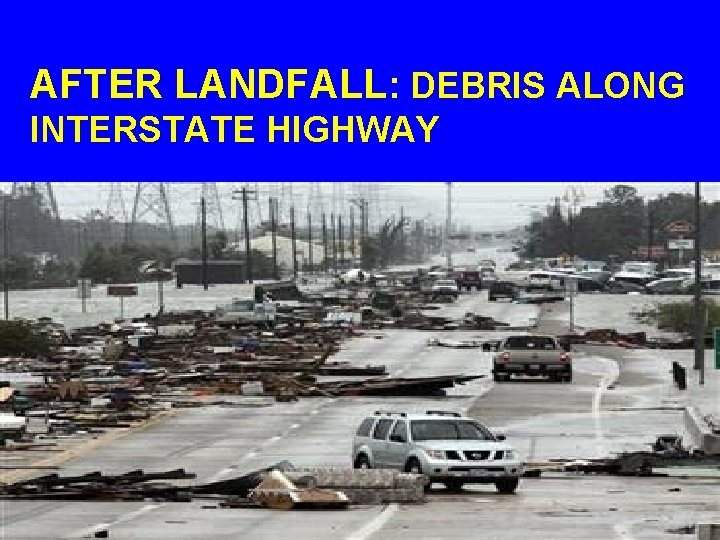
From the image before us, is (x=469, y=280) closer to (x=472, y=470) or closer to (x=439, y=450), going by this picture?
(x=439, y=450)

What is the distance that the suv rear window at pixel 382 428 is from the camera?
3619 centimetres

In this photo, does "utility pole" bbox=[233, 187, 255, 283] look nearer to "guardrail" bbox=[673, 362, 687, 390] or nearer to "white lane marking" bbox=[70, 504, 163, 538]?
"guardrail" bbox=[673, 362, 687, 390]

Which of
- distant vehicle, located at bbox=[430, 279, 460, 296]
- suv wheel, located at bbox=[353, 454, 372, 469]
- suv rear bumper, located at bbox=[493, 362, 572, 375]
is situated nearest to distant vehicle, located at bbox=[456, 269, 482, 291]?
distant vehicle, located at bbox=[430, 279, 460, 296]

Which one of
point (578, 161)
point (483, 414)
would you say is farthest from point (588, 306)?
point (578, 161)

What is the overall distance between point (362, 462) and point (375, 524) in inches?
324

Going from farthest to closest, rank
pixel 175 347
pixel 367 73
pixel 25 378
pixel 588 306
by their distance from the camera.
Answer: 1. pixel 588 306
2. pixel 175 347
3. pixel 25 378
4. pixel 367 73

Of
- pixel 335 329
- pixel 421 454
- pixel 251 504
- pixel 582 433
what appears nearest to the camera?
pixel 251 504

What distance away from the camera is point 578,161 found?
13031 mm

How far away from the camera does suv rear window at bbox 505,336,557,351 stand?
217 ft

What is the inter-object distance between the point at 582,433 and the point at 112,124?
35675 mm

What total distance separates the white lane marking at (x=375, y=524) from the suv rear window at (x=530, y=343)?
34.5 metres

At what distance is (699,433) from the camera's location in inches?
1713

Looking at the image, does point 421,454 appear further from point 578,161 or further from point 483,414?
point 578,161

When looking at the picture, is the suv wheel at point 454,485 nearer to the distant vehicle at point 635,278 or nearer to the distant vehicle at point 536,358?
the distant vehicle at point 536,358
